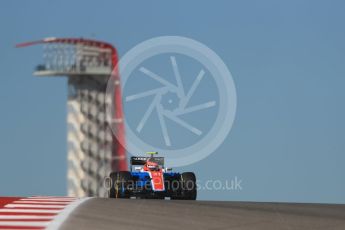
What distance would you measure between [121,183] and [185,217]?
34.4ft

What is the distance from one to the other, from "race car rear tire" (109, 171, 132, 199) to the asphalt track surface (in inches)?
257

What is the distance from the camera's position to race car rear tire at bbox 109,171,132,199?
1193 inches

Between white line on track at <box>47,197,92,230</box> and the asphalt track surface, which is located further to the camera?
the asphalt track surface

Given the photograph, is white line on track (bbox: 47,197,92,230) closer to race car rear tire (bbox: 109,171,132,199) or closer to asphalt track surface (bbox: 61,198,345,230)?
asphalt track surface (bbox: 61,198,345,230)

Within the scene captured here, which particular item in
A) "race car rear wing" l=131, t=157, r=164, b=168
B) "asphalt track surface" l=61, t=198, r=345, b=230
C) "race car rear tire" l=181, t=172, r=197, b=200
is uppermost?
"race car rear wing" l=131, t=157, r=164, b=168

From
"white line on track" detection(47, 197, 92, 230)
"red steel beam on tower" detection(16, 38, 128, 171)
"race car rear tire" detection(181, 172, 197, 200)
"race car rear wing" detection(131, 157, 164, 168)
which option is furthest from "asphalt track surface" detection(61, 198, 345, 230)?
"red steel beam on tower" detection(16, 38, 128, 171)

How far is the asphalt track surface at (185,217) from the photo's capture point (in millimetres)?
18578

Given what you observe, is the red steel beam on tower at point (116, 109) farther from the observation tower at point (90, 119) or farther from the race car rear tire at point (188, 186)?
the race car rear tire at point (188, 186)

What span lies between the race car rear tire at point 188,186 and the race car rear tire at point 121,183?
6.29ft

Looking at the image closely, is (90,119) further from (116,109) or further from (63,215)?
(63,215)

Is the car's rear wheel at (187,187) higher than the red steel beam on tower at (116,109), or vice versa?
the red steel beam on tower at (116,109)

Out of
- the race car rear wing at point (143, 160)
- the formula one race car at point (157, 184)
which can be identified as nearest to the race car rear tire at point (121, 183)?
the formula one race car at point (157, 184)

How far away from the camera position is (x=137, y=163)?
32.2 m

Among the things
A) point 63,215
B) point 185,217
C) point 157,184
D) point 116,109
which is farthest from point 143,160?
point 116,109
